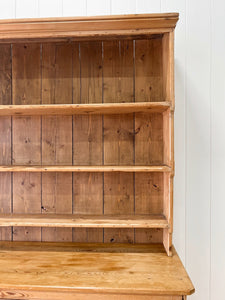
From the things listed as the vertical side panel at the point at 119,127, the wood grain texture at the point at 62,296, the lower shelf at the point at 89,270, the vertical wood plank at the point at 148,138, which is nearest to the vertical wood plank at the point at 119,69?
the vertical side panel at the point at 119,127

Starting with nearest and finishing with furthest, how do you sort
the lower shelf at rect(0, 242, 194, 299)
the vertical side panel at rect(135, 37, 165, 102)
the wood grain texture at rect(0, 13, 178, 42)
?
the lower shelf at rect(0, 242, 194, 299), the wood grain texture at rect(0, 13, 178, 42), the vertical side panel at rect(135, 37, 165, 102)

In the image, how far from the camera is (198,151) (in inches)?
66.2

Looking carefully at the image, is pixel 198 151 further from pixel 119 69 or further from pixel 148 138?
pixel 119 69

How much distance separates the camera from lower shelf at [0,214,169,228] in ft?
4.59

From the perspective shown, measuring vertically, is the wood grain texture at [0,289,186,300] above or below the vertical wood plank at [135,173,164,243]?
below

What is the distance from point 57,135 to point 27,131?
0.67 feet

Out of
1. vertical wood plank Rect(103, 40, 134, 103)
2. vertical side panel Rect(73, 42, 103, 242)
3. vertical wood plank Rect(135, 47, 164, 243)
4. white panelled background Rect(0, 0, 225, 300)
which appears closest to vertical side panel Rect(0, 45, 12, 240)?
vertical side panel Rect(73, 42, 103, 242)

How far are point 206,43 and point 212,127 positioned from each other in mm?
554

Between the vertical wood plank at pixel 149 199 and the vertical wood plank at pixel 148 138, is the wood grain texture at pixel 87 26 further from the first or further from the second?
→ the vertical wood plank at pixel 149 199

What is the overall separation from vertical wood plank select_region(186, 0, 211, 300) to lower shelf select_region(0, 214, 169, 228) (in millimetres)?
290

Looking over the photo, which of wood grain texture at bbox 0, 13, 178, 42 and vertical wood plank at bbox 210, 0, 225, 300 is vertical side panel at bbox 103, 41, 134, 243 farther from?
vertical wood plank at bbox 210, 0, 225, 300

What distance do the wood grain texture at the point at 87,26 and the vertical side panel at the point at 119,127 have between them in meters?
0.23

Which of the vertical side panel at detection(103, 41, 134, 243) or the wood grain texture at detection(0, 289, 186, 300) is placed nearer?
the wood grain texture at detection(0, 289, 186, 300)

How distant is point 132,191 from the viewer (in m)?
1.65
